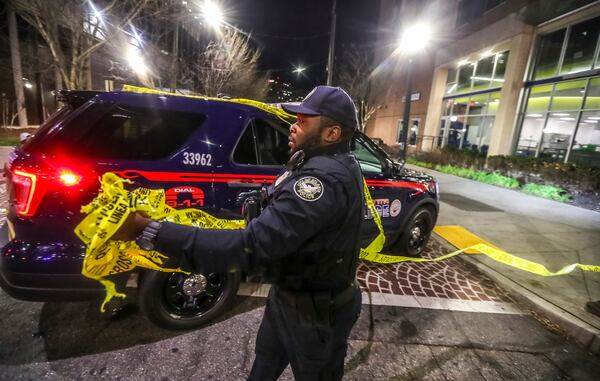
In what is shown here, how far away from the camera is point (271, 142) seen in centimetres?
297

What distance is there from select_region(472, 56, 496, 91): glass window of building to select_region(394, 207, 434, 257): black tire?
568 inches

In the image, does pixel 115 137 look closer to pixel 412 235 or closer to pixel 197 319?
pixel 197 319

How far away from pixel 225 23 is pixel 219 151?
17.1 metres

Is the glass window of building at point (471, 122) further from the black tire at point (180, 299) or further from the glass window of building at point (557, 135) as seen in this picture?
the black tire at point (180, 299)

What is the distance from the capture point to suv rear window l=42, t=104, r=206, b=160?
7.04ft

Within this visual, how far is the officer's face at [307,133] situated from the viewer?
134cm

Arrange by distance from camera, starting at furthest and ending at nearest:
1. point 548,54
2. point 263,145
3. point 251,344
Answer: point 548,54 < point 263,145 < point 251,344

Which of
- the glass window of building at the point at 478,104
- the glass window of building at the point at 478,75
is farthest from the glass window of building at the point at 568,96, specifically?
the glass window of building at the point at 478,104

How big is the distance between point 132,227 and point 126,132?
153cm

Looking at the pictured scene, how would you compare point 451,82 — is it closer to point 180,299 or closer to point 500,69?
point 500,69

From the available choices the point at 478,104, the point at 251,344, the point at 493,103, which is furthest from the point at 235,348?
the point at 478,104

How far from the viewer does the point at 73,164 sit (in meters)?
2.07

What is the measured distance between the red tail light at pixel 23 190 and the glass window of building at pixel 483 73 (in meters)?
18.3

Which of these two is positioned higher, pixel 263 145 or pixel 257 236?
pixel 263 145
